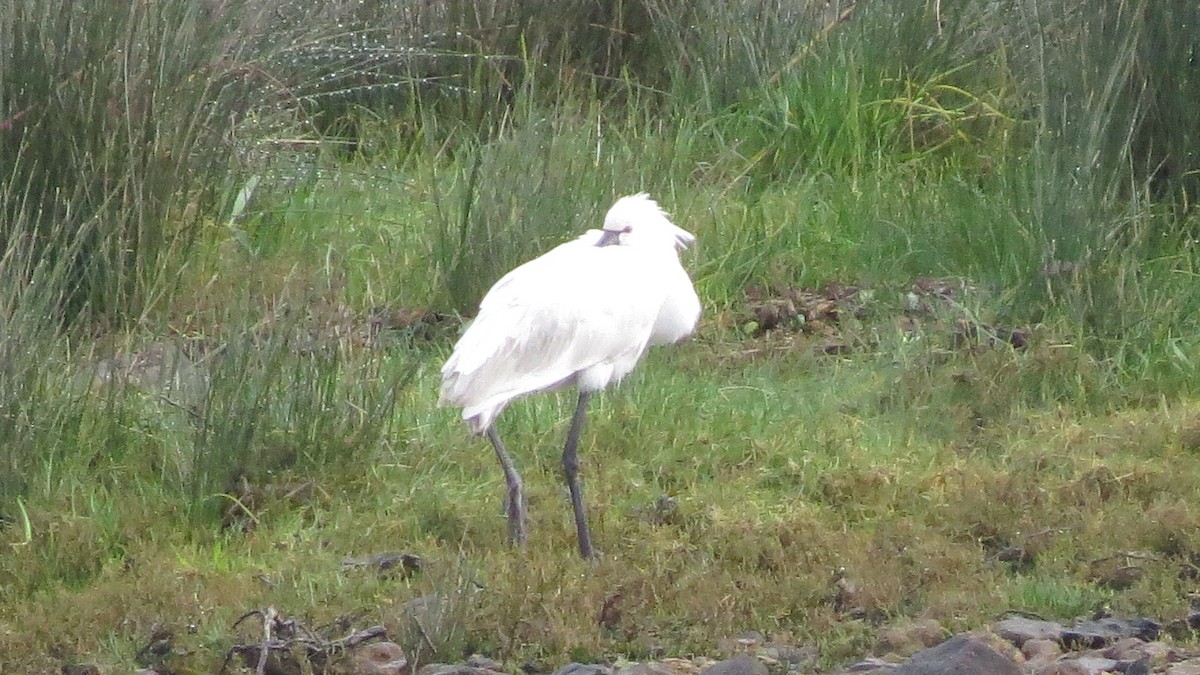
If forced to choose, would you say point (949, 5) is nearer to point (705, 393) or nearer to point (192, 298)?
point (705, 393)

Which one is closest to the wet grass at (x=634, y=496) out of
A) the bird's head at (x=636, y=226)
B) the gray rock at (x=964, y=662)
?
the gray rock at (x=964, y=662)

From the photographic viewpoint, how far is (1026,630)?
395 centimetres

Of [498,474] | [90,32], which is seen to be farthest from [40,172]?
[498,474]

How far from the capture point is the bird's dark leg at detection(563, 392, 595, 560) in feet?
15.1

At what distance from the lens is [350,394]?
5168 millimetres

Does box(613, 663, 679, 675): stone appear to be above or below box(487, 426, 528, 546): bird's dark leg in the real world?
above

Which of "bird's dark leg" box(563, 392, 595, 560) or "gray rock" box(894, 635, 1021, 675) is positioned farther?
"bird's dark leg" box(563, 392, 595, 560)

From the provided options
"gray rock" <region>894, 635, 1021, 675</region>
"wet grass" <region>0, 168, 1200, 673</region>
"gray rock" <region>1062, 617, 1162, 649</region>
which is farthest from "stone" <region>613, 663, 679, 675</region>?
"gray rock" <region>1062, 617, 1162, 649</region>

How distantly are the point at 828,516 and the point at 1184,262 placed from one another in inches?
87.7

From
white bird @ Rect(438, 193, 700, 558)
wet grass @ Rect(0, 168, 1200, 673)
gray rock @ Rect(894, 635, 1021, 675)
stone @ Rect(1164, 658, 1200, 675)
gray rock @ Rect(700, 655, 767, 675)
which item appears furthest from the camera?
white bird @ Rect(438, 193, 700, 558)

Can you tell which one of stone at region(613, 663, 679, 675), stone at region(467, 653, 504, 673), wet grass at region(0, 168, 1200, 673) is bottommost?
wet grass at region(0, 168, 1200, 673)

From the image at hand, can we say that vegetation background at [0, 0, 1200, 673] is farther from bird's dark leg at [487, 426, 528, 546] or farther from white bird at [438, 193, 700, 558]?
white bird at [438, 193, 700, 558]

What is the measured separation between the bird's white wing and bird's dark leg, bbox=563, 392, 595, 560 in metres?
0.09

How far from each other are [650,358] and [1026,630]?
2511mm
